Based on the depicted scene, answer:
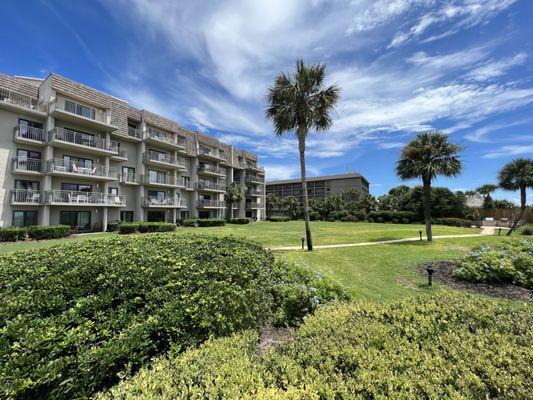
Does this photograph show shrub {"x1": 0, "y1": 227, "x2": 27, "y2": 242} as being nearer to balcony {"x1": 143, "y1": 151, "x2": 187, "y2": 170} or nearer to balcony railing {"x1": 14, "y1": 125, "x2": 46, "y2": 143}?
balcony railing {"x1": 14, "y1": 125, "x2": 46, "y2": 143}

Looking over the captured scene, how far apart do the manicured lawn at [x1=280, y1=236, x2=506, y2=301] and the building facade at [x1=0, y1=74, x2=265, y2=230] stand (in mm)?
22142

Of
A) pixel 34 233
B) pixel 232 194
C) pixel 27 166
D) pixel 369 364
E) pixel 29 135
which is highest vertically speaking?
pixel 29 135

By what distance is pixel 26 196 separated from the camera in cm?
1931

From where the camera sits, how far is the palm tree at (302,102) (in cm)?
1279

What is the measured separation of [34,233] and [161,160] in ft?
48.7

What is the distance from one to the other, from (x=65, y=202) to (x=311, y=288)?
2460 centimetres

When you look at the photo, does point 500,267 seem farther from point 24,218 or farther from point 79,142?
point 24,218

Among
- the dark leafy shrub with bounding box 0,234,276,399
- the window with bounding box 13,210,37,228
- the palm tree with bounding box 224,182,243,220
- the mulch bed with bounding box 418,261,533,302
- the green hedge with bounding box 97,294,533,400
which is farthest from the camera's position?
the palm tree with bounding box 224,182,243,220

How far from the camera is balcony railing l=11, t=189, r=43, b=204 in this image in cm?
1872

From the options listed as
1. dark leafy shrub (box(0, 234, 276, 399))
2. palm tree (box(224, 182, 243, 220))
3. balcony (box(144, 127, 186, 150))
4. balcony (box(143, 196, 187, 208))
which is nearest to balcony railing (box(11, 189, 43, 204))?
balcony (box(143, 196, 187, 208))

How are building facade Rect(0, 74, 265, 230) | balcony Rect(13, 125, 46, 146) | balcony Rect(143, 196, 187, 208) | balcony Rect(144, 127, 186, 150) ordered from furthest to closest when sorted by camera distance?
balcony Rect(144, 127, 186, 150) → balcony Rect(143, 196, 187, 208) → building facade Rect(0, 74, 265, 230) → balcony Rect(13, 125, 46, 146)

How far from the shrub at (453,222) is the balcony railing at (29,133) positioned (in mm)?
50927

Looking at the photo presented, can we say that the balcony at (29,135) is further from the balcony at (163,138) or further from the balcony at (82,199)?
the balcony at (163,138)

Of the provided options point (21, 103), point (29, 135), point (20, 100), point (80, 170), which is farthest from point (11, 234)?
point (20, 100)
